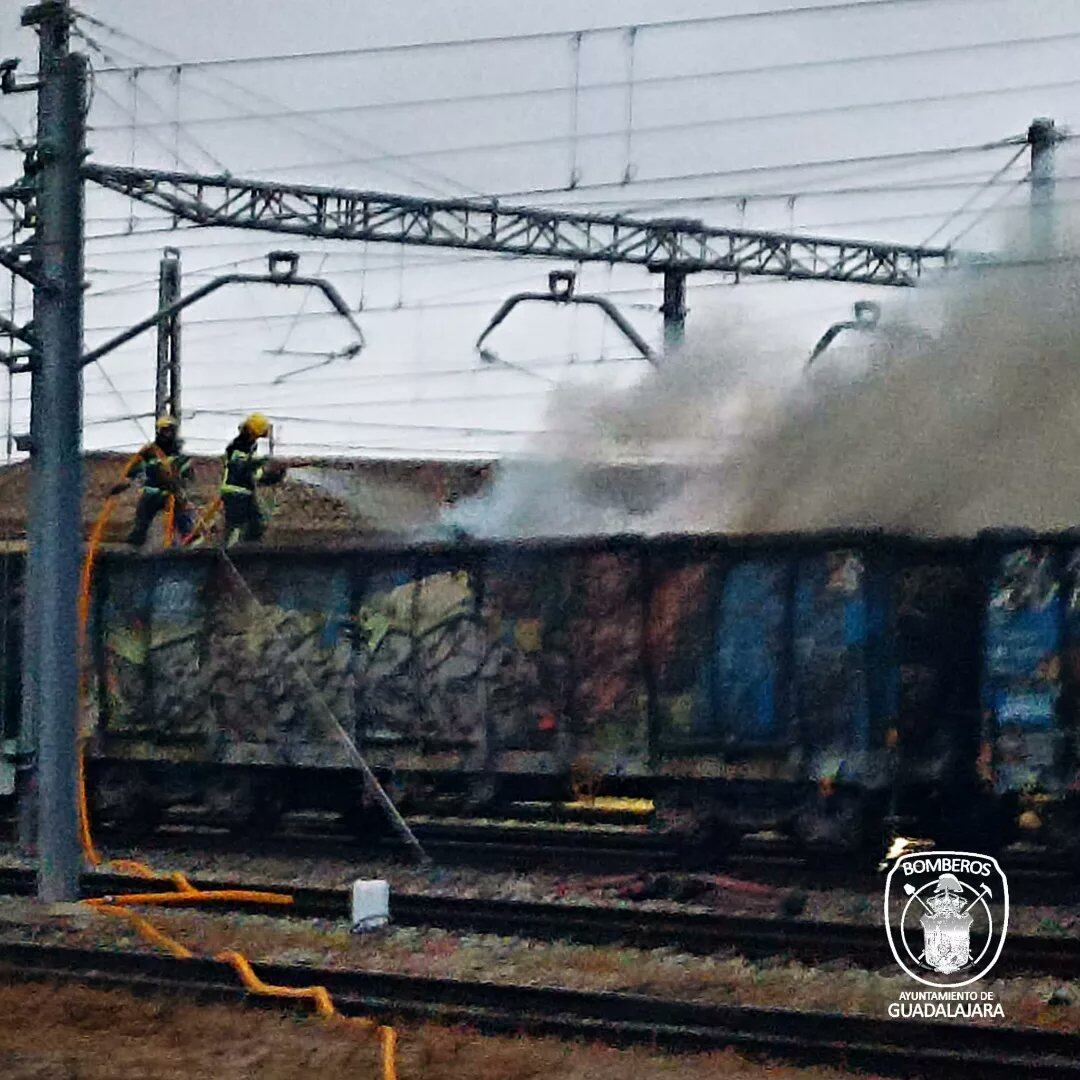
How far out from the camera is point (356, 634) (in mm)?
16391

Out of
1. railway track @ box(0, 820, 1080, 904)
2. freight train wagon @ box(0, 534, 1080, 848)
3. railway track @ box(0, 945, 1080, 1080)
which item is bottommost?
railway track @ box(0, 945, 1080, 1080)

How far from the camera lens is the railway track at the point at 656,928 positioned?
10.8 m

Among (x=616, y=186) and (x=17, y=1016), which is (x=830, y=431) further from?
(x=17, y=1016)

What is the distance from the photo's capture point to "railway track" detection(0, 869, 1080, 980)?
10.8 metres

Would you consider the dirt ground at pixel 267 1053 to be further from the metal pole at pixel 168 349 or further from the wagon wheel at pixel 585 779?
the metal pole at pixel 168 349

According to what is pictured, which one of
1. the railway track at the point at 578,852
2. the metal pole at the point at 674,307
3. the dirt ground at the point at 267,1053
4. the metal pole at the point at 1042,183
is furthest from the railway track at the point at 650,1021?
the metal pole at the point at 674,307

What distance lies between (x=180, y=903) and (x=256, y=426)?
5.99 m

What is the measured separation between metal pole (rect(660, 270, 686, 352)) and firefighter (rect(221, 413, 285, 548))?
7400 millimetres

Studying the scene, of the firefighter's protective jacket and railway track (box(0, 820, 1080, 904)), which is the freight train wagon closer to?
railway track (box(0, 820, 1080, 904))

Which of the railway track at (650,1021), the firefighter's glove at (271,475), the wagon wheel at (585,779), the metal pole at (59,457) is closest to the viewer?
the railway track at (650,1021)

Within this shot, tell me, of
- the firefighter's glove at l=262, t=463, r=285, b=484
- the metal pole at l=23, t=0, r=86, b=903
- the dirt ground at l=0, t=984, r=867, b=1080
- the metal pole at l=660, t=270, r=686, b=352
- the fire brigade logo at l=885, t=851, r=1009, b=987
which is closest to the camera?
the dirt ground at l=0, t=984, r=867, b=1080

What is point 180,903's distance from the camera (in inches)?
530

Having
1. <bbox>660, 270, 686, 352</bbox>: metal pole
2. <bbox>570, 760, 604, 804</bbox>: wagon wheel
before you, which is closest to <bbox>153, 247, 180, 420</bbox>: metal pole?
<bbox>660, 270, 686, 352</bbox>: metal pole

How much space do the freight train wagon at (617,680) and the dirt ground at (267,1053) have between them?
4118mm
